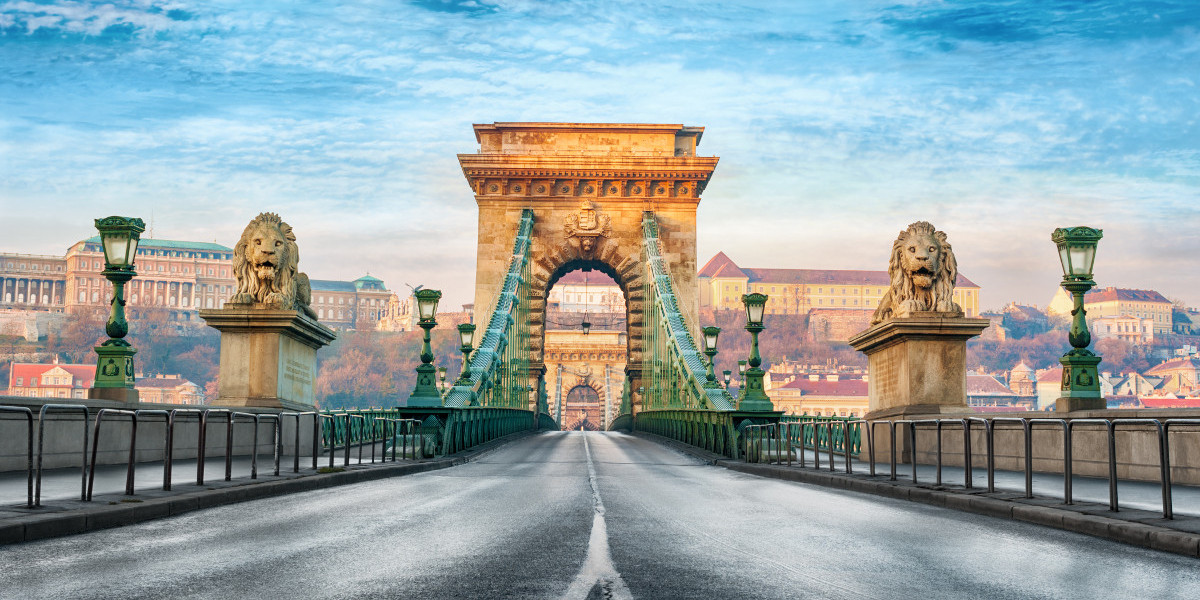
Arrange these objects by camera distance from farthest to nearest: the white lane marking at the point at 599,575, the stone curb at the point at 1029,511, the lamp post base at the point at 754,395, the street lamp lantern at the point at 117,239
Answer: the lamp post base at the point at 754,395 < the street lamp lantern at the point at 117,239 < the stone curb at the point at 1029,511 < the white lane marking at the point at 599,575

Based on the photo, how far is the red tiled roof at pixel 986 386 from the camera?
436ft

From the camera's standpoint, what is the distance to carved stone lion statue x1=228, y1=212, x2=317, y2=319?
1889cm

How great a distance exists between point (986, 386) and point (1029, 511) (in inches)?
5308

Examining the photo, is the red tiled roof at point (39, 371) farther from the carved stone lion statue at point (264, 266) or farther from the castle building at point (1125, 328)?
the castle building at point (1125, 328)

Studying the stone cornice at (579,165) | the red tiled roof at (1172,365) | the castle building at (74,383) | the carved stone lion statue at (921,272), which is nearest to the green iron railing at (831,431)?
the carved stone lion statue at (921,272)

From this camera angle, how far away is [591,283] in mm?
153375

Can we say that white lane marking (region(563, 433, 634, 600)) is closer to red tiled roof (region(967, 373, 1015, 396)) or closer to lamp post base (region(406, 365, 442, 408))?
lamp post base (region(406, 365, 442, 408))

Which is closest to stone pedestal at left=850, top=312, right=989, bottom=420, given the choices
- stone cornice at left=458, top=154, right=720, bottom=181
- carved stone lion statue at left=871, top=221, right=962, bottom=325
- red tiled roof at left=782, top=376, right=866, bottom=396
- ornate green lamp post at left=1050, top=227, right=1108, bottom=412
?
carved stone lion statue at left=871, top=221, right=962, bottom=325

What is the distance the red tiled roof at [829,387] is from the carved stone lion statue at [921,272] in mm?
130596

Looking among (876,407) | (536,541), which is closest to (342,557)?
(536,541)

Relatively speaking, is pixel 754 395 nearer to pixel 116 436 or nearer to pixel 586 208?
pixel 116 436

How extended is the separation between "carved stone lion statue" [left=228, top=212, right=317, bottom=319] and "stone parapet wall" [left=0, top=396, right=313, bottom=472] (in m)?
2.06

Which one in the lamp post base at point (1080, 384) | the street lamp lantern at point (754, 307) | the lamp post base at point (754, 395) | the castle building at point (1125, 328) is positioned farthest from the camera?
the castle building at point (1125, 328)

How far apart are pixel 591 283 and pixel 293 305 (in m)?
134
